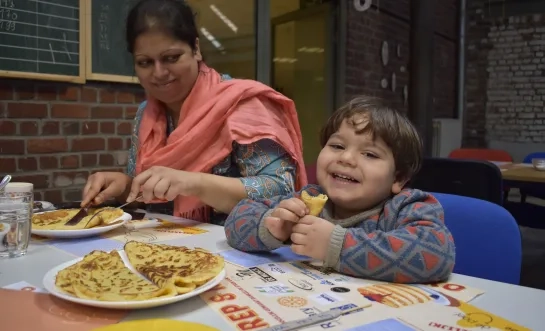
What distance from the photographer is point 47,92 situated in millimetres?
2287

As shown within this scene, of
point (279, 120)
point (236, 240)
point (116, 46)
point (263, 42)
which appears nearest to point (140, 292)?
point (236, 240)

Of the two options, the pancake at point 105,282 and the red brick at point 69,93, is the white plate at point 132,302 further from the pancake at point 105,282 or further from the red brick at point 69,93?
the red brick at point 69,93

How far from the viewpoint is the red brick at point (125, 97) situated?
8.48 ft

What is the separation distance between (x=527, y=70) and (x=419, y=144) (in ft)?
21.9

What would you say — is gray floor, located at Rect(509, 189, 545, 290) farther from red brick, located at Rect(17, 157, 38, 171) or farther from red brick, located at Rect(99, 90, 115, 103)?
red brick, located at Rect(17, 157, 38, 171)

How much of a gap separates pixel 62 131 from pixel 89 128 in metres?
0.14

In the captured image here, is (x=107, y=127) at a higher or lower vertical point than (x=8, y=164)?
higher

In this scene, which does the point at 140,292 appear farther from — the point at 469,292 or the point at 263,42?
the point at 263,42

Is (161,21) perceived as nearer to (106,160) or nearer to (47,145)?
(47,145)

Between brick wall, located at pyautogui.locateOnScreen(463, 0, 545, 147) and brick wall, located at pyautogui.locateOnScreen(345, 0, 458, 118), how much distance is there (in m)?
0.44

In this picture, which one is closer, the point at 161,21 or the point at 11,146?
the point at 161,21

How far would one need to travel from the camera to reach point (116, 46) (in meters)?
2.58

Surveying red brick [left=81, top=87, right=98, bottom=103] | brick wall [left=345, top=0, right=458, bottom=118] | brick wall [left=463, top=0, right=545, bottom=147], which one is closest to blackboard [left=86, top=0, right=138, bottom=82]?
red brick [left=81, top=87, right=98, bottom=103]

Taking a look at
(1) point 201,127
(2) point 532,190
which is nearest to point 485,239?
(1) point 201,127
